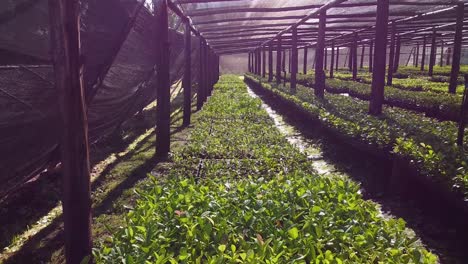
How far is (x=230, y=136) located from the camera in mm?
8672

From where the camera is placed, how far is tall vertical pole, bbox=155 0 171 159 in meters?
6.96

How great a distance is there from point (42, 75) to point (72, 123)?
1281 millimetres

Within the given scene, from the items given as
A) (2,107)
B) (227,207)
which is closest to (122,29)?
Answer: (2,107)

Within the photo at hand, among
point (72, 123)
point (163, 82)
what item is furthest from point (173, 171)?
point (72, 123)

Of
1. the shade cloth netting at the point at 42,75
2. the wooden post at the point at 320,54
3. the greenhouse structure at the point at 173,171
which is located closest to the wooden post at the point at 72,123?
the greenhouse structure at the point at 173,171

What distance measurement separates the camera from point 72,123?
301cm

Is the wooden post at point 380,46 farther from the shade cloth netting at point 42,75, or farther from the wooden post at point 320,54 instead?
the shade cloth netting at point 42,75

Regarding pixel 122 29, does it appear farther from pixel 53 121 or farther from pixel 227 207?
pixel 227 207

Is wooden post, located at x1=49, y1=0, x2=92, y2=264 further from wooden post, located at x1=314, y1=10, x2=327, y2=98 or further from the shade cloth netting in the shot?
wooden post, located at x1=314, y1=10, x2=327, y2=98

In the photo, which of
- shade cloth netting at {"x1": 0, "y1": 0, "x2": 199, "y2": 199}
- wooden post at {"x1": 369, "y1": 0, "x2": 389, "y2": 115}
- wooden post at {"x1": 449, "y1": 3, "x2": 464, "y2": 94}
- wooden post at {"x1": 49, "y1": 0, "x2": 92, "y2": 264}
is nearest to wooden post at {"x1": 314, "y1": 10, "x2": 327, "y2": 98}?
wooden post at {"x1": 369, "y1": 0, "x2": 389, "y2": 115}

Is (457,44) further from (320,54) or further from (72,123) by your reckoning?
(72,123)

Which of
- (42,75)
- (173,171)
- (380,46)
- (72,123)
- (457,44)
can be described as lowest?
(173,171)

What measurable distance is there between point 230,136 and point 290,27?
322 inches

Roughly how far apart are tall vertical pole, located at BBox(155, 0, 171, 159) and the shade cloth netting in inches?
16.0
